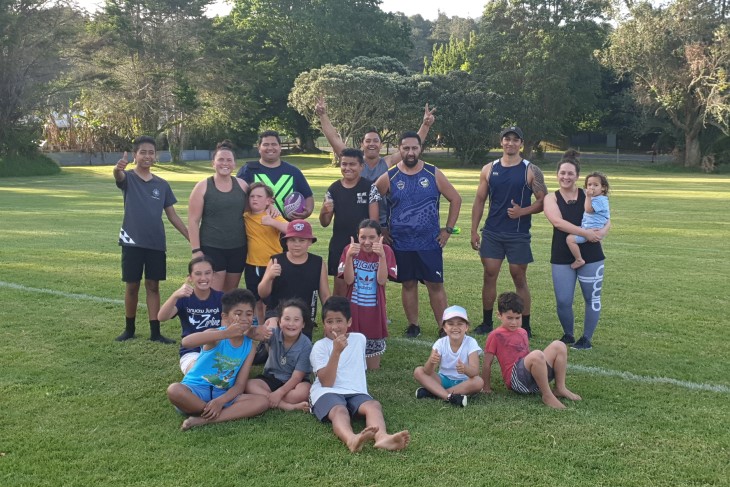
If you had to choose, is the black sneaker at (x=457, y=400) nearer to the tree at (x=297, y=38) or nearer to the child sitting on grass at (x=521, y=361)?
the child sitting on grass at (x=521, y=361)

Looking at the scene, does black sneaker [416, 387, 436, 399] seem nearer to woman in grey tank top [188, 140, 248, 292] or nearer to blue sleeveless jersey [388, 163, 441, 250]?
blue sleeveless jersey [388, 163, 441, 250]

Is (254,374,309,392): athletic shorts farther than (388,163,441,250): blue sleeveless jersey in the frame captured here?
No

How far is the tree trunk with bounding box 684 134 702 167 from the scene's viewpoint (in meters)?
45.8

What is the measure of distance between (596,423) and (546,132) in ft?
164

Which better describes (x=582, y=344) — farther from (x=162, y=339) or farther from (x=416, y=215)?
(x=162, y=339)

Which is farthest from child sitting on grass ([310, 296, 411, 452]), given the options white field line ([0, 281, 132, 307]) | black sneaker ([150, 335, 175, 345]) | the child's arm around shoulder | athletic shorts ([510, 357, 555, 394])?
white field line ([0, 281, 132, 307])

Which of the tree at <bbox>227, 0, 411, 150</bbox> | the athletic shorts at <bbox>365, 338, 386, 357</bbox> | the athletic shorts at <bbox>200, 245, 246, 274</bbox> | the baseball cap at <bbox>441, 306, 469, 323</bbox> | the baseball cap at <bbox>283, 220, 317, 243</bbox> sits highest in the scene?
the tree at <bbox>227, 0, 411, 150</bbox>

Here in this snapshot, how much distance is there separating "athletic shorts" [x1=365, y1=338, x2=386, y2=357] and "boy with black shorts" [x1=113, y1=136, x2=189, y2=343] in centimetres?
199

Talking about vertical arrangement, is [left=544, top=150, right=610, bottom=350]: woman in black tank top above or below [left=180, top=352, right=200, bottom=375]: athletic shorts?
above

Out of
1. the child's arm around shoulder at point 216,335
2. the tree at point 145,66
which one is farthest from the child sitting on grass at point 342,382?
the tree at point 145,66

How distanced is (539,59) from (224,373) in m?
49.9

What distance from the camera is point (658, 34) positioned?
1709 inches

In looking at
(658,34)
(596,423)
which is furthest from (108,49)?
(596,423)

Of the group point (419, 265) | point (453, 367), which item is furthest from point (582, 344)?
point (453, 367)
